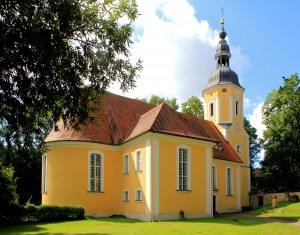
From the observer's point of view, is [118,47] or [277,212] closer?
[118,47]

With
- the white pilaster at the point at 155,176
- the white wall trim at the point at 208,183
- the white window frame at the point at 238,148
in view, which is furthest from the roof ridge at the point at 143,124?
the white window frame at the point at 238,148

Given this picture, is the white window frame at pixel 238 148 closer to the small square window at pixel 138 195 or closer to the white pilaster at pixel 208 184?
the white pilaster at pixel 208 184

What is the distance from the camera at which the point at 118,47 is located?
38.4 feet

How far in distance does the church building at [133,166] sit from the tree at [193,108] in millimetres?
19332

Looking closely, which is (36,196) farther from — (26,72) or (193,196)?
(26,72)

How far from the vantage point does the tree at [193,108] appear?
164ft

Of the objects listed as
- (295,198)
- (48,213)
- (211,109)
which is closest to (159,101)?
(211,109)

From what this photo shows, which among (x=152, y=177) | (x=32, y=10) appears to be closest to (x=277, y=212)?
(x=152, y=177)

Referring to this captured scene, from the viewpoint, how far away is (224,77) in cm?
3841

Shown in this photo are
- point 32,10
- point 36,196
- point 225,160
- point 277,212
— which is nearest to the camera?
point 32,10

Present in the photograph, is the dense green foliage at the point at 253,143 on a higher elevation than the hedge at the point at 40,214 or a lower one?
higher

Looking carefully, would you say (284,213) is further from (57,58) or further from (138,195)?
(57,58)

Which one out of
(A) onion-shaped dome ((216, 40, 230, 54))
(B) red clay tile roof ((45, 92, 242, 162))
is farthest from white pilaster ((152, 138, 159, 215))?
(A) onion-shaped dome ((216, 40, 230, 54))

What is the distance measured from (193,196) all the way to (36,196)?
19.1 meters
